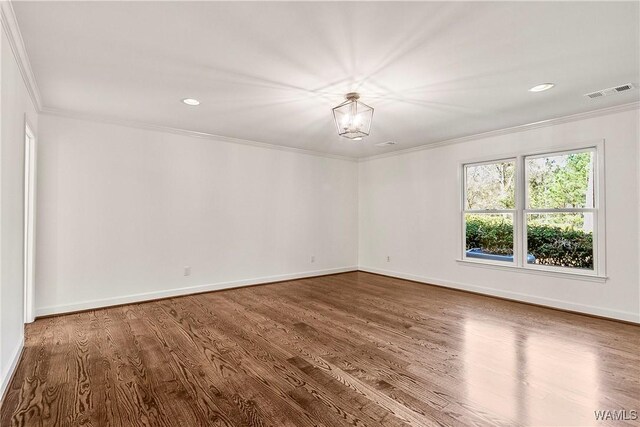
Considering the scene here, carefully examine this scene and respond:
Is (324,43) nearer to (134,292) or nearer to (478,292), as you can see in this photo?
(134,292)

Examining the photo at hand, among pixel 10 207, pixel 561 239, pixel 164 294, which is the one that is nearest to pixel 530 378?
pixel 561 239

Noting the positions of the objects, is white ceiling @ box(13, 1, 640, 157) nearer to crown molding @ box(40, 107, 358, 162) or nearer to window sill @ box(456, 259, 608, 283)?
crown molding @ box(40, 107, 358, 162)

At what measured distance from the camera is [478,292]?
16.0ft

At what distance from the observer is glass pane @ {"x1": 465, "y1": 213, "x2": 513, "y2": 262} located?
4.69 meters

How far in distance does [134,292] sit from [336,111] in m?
3.58

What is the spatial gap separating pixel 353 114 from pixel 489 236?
3124 millimetres

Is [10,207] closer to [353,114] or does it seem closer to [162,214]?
[162,214]

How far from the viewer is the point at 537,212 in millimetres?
4344

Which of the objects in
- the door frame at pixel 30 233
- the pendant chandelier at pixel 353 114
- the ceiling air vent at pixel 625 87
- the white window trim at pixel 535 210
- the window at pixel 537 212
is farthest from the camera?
the window at pixel 537 212

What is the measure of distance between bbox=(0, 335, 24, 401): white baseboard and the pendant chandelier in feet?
11.0

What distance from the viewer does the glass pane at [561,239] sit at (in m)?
3.96

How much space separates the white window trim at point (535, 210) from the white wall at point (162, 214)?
2.63 metres

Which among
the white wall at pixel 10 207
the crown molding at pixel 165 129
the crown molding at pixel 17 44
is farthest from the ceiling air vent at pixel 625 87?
the white wall at pixel 10 207

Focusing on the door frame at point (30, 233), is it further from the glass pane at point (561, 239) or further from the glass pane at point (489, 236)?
the glass pane at point (561, 239)
